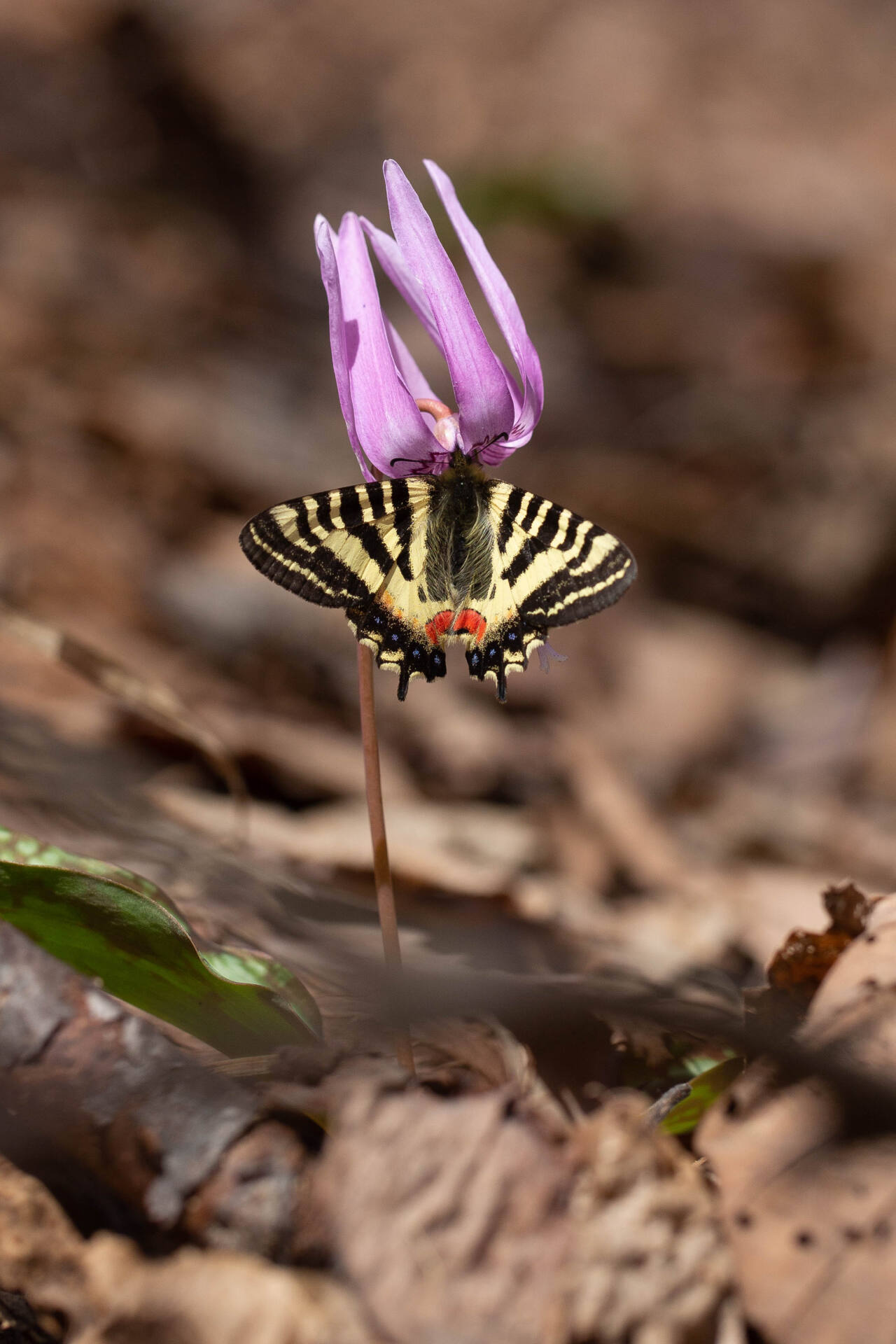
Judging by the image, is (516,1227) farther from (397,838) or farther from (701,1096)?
(397,838)

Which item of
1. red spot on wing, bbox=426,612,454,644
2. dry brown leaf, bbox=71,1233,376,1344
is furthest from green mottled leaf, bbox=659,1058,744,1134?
red spot on wing, bbox=426,612,454,644

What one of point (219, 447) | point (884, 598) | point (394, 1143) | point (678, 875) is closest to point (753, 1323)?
point (394, 1143)

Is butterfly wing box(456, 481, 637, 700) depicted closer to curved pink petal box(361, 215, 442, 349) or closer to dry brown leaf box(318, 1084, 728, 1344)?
curved pink petal box(361, 215, 442, 349)

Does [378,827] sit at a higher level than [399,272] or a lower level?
lower

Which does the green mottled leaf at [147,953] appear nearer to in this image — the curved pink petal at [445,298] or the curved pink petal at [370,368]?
the curved pink petal at [370,368]

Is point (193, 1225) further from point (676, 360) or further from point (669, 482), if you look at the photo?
point (676, 360)

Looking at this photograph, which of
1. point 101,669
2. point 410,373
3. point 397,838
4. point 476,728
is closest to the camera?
point 410,373

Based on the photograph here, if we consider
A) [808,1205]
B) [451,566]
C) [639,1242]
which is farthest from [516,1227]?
[451,566]
